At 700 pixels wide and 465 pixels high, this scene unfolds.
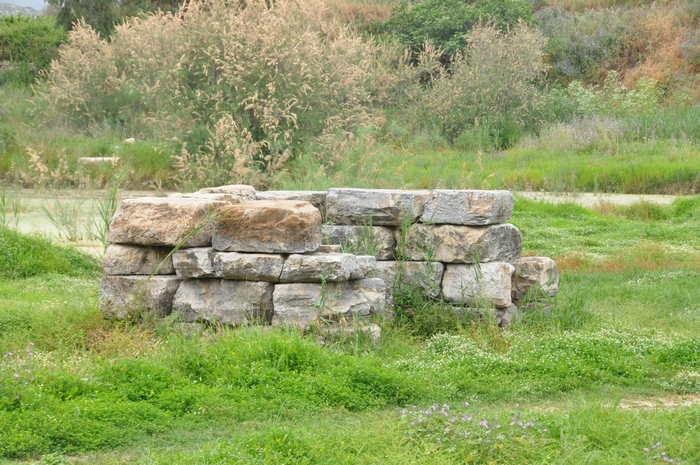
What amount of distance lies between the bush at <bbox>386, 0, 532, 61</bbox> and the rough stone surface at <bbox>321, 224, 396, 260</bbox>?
18046 millimetres

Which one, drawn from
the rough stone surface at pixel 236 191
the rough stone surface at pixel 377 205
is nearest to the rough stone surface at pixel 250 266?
the rough stone surface at pixel 377 205

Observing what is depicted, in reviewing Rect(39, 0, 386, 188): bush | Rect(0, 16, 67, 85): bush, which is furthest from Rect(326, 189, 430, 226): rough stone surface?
Rect(0, 16, 67, 85): bush

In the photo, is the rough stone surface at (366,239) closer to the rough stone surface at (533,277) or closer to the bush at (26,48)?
the rough stone surface at (533,277)

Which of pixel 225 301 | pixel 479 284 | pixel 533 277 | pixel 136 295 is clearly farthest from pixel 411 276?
pixel 136 295

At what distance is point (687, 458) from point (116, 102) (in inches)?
760

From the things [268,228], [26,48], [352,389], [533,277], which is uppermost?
[26,48]

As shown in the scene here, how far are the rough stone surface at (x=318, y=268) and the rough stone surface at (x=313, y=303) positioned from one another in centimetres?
7

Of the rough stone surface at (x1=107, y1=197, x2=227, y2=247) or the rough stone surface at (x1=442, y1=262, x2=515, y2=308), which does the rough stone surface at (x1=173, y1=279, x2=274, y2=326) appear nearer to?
the rough stone surface at (x1=107, y1=197, x2=227, y2=247)

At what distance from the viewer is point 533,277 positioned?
8.22 meters

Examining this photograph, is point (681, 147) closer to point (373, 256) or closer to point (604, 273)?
point (604, 273)

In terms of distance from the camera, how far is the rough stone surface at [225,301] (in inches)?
283

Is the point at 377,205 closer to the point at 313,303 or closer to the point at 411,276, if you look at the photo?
the point at 411,276

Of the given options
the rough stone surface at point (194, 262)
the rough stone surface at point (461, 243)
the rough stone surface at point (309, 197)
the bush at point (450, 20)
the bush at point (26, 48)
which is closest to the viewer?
the rough stone surface at point (194, 262)

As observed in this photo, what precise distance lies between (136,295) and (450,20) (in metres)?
21.0
